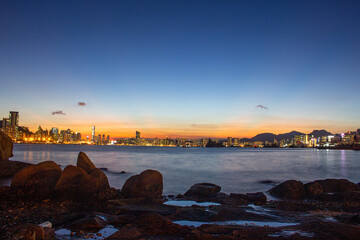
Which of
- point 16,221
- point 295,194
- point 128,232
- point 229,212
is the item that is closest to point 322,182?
point 295,194

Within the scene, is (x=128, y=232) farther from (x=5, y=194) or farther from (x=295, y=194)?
(x=295, y=194)

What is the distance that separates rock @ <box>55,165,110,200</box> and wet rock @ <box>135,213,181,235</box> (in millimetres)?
6120

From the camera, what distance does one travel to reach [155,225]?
9.05 metres

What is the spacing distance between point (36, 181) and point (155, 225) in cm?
897

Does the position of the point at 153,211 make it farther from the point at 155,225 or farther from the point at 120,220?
the point at 155,225

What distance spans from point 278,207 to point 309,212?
4.69 feet

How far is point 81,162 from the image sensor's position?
18078 millimetres

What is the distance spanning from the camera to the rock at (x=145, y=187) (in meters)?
14.5

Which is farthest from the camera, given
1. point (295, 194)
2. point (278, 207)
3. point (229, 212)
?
point (295, 194)

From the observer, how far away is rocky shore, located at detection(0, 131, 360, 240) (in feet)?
27.6

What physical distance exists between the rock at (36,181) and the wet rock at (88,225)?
612 centimetres

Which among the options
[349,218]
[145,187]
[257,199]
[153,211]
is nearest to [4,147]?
[145,187]

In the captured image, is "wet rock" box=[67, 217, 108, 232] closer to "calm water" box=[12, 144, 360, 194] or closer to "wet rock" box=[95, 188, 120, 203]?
"wet rock" box=[95, 188, 120, 203]

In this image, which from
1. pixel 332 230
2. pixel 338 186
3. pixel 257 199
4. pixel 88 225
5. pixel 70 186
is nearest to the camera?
pixel 332 230
